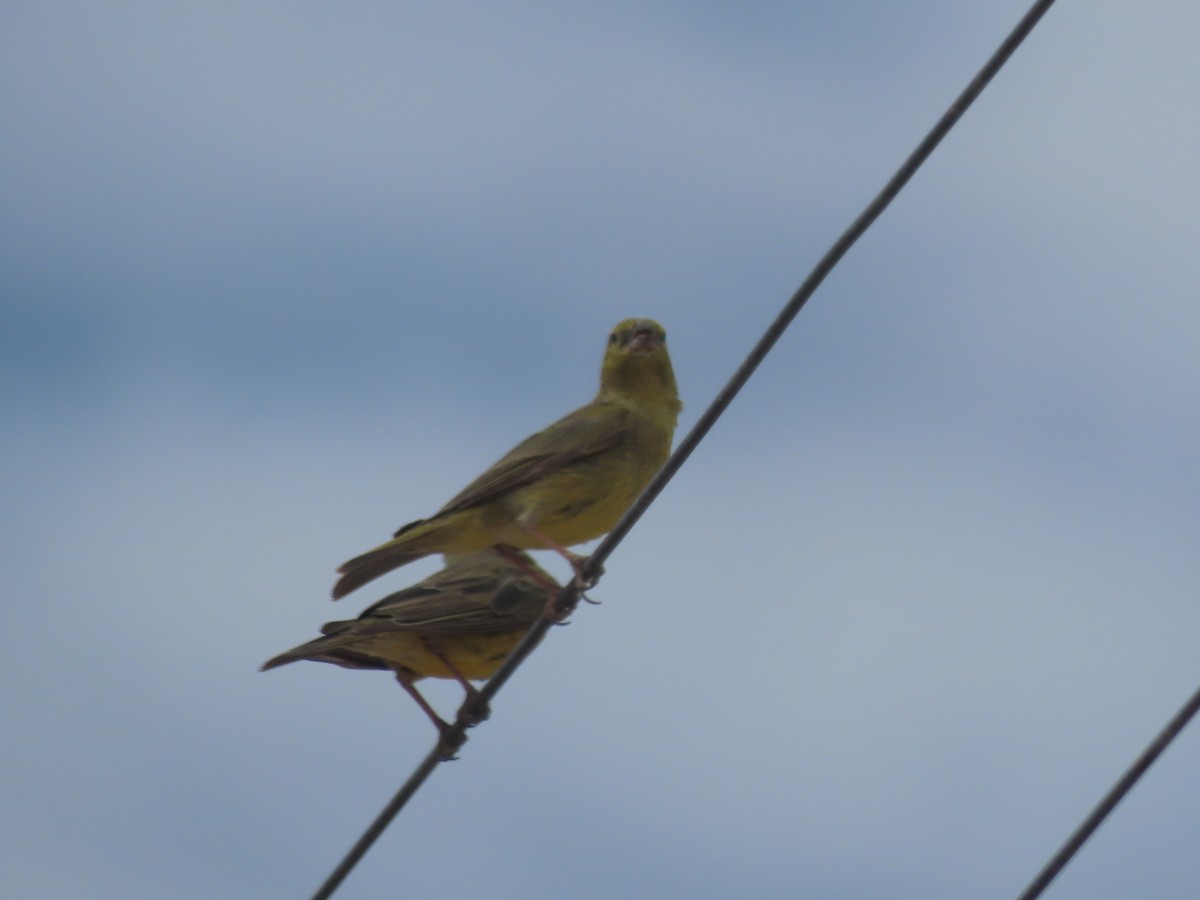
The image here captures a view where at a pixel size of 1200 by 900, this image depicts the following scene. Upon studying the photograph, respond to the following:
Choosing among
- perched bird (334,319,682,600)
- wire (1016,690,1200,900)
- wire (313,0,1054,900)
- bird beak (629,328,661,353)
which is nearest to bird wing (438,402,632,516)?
perched bird (334,319,682,600)

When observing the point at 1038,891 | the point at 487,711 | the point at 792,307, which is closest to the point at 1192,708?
the point at 1038,891

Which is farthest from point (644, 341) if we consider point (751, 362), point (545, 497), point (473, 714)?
point (751, 362)

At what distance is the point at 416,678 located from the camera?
30.5 ft

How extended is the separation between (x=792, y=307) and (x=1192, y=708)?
1624 millimetres

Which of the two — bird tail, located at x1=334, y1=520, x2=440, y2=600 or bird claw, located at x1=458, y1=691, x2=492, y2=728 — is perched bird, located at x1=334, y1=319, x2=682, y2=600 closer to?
bird tail, located at x1=334, y1=520, x2=440, y2=600

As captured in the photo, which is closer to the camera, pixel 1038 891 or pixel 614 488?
pixel 1038 891

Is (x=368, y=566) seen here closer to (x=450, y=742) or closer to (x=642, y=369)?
(x=450, y=742)

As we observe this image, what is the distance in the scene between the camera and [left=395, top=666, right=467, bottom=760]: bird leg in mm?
8492

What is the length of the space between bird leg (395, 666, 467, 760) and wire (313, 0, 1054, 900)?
6.58 feet

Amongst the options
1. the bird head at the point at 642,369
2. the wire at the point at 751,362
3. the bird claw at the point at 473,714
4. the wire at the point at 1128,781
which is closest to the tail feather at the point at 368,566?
the bird claw at the point at 473,714

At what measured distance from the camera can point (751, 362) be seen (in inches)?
212

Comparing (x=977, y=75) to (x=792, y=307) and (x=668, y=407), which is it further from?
(x=668, y=407)

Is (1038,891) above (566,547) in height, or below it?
above

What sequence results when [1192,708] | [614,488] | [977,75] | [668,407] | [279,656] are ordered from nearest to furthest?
[1192,708]
[977,75]
[279,656]
[614,488]
[668,407]
